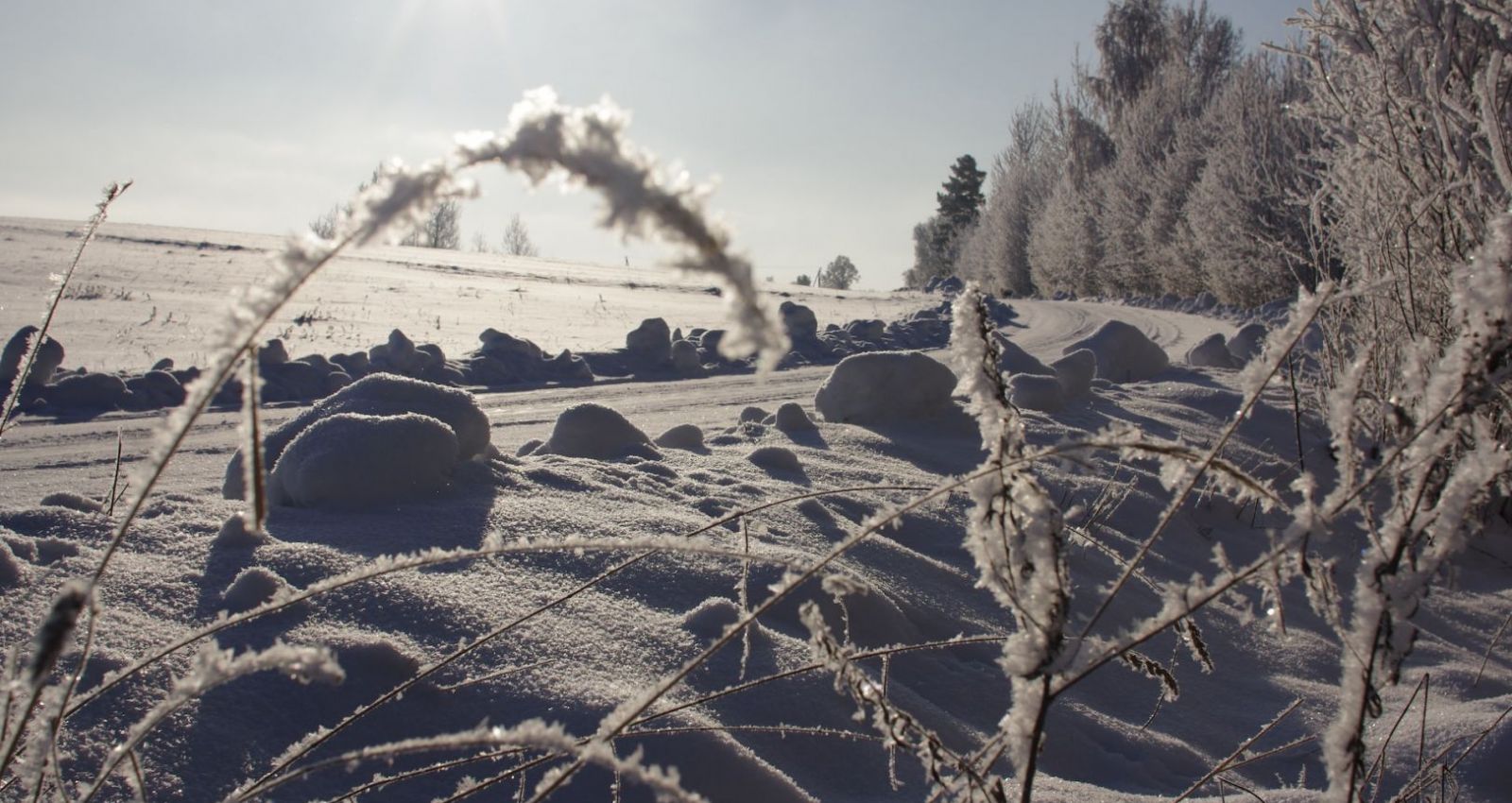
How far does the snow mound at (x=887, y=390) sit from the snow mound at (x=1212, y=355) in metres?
4.21

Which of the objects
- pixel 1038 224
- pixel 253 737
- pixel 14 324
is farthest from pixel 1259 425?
pixel 1038 224

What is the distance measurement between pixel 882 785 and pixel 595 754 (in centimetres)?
136

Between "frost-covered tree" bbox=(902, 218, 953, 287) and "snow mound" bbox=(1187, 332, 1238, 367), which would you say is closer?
"snow mound" bbox=(1187, 332, 1238, 367)

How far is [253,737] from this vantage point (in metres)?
1.69

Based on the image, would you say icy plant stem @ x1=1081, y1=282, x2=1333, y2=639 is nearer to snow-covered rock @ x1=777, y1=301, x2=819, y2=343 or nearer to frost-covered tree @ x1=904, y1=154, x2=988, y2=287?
snow-covered rock @ x1=777, y1=301, x2=819, y2=343

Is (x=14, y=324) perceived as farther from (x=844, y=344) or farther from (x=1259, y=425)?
(x=1259, y=425)

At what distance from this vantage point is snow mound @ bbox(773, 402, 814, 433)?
15.8 feet

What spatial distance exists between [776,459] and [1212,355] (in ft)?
19.3

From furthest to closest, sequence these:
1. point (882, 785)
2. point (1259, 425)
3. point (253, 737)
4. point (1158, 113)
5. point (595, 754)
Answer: point (1158, 113) < point (1259, 425) < point (882, 785) < point (253, 737) < point (595, 754)

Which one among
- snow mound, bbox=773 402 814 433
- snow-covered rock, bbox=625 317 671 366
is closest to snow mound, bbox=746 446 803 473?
snow mound, bbox=773 402 814 433

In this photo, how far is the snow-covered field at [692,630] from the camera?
1.64 m

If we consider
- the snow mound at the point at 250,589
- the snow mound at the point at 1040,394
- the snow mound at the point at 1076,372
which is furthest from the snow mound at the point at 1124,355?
the snow mound at the point at 250,589

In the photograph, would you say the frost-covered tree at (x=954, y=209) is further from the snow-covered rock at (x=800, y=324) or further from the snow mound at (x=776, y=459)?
the snow mound at (x=776, y=459)

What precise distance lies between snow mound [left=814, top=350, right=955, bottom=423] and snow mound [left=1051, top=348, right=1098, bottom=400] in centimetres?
119
